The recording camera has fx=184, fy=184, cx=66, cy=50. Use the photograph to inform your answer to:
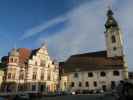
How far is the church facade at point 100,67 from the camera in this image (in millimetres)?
58500

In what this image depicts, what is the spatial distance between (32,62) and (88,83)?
20.1 meters

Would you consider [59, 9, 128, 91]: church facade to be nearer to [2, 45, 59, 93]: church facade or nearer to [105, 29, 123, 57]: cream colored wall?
[105, 29, 123, 57]: cream colored wall

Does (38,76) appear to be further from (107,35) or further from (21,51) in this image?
(107,35)

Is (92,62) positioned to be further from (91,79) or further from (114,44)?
(114,44)

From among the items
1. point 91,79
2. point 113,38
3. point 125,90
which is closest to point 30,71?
point 91,79

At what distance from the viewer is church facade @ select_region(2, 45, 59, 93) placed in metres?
50.5

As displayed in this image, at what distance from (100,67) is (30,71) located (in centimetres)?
2270

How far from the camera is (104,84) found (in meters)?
59.2

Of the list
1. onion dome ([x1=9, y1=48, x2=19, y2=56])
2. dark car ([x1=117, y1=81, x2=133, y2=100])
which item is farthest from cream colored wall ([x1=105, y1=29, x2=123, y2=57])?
dark car ([x1=117, y1=81, x2=133, y2=100])

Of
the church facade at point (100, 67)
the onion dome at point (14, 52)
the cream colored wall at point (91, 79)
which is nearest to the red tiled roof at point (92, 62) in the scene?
the church facade at point (100, 67)

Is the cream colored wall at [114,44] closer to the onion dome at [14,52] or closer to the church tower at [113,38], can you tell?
the church tower at [113,38]

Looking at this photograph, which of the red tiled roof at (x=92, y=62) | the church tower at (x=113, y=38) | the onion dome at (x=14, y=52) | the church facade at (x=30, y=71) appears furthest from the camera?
the church tower at (x=113, y=38)

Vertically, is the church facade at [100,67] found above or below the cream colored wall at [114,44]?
below

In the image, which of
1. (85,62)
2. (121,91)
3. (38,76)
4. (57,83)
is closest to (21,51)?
(38,76)
